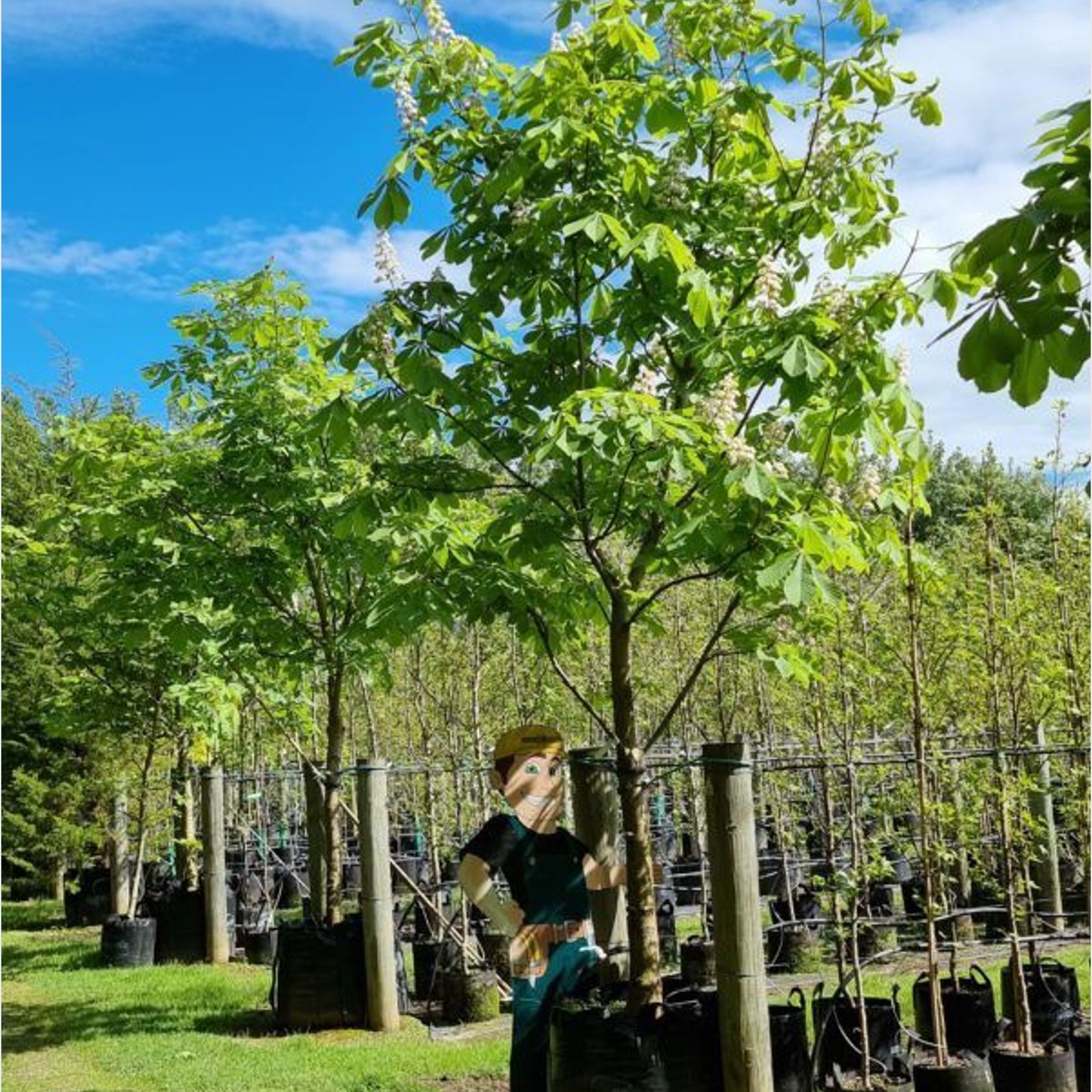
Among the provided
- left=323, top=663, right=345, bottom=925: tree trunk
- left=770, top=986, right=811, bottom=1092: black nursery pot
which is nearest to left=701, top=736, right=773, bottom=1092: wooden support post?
left=770, top=986, right=811, bottom=1092: black nursery pot

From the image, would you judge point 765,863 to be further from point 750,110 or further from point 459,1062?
point 750,110

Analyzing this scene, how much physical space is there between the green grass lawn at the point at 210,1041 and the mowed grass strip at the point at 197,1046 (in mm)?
12

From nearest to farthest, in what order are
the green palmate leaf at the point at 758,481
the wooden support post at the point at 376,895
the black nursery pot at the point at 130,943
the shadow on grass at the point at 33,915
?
the green palmate leaf at the point at 758,481, the wooden support post at the point at 376,895, the black nursery pot at the point at 130,943, the shadow on grass at the point at 33,915

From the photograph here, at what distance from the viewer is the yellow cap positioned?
433 cm

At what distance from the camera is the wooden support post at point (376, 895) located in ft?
22.3

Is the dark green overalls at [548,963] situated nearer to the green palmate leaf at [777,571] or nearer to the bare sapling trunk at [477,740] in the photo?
the green palmate leaf at [777,571]

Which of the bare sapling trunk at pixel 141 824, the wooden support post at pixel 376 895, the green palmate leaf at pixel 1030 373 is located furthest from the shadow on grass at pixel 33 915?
the green palmate leaf at pixel 1030 373

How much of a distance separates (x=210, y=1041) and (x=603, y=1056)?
3936 millimetres

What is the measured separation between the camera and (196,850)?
41.0ft

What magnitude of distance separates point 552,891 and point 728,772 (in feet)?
2.52

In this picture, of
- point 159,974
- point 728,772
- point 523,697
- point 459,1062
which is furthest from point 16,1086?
point 523,697

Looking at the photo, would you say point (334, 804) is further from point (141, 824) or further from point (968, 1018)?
point (141, 824)

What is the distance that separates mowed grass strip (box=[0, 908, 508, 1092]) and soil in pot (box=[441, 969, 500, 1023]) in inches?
8.4

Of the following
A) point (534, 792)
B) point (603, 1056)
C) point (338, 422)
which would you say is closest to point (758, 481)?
point (338, 422)
